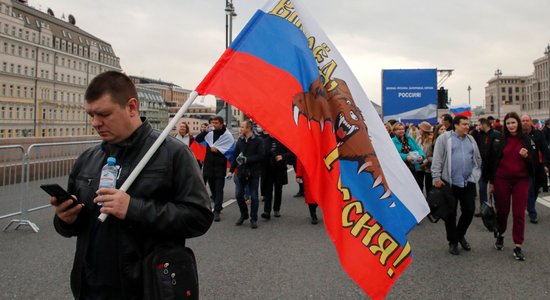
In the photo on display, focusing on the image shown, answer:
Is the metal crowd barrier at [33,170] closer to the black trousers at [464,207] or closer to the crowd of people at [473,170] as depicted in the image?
the crowd of people at [473,170]

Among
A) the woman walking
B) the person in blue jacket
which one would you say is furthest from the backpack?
the person in blue jacket

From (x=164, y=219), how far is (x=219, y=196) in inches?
265

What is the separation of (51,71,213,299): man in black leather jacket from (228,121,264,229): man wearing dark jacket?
19.5ft

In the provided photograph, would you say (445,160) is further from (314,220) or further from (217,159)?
(217,159)

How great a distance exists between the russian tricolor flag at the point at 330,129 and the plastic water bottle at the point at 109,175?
76 centimetres

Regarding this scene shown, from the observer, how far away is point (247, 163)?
8.51 metres

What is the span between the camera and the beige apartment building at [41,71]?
7394 centimetres

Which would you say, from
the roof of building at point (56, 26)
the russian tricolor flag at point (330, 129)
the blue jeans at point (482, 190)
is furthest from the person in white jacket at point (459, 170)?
the roof of building at point (56, 26)

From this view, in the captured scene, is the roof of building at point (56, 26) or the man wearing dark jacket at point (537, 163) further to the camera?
the roof of building at point (56, 26)

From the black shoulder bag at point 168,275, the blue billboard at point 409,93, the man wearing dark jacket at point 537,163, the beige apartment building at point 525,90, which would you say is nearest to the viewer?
the black shoulder bag at point 168,275

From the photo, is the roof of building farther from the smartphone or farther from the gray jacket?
the smartphone

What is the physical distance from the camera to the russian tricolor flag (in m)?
2.80

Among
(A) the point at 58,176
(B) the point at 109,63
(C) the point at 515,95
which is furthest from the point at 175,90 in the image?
(A) the point at 58,176

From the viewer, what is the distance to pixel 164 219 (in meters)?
2.05
